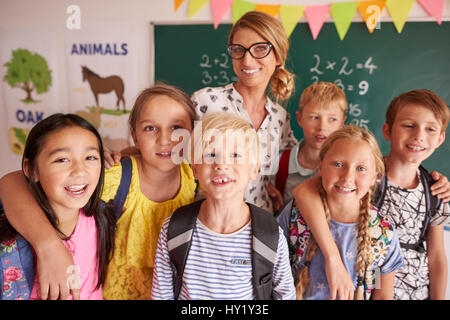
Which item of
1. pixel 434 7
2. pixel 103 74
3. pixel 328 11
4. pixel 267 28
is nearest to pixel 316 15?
pixel 328 11

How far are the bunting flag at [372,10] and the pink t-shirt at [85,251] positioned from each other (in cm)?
80

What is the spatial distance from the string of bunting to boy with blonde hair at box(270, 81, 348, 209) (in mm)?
152

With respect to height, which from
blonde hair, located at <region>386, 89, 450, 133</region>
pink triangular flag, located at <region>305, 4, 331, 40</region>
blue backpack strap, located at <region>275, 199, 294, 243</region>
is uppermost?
pink triangular flag, located at <region>305, 4, 331, 40</region>

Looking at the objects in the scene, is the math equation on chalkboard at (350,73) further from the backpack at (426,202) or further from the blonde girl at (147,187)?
the blonde girl at (147,187)

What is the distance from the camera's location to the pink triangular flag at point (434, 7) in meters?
0.59

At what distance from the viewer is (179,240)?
1.88ft

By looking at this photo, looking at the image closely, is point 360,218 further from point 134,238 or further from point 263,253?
point 134,238

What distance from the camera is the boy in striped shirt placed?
542 mm

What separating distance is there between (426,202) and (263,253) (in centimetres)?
42

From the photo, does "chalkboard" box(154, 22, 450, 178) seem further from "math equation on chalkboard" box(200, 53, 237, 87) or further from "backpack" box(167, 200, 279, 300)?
"backpack" box(167, 200, 279, 300)

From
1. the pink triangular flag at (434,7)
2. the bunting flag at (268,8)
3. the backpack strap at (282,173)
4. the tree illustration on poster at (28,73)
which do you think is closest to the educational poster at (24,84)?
the tree illustration on poster at (28,73)

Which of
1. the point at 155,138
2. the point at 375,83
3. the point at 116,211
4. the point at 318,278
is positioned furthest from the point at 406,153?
the point at 116,211

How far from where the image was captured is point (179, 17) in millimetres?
729

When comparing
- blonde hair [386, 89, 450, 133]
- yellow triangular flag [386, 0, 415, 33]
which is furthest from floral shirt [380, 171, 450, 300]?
yellow triangular flag [386, 0, 415, 33]
